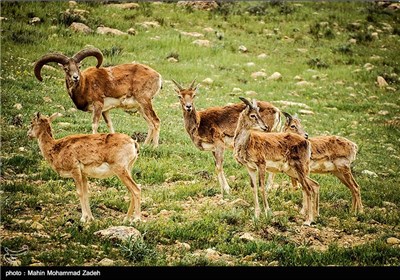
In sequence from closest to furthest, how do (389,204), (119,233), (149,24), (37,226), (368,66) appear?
(119,233) → (37,226) → (389,204) → (368,66) → (149,24)

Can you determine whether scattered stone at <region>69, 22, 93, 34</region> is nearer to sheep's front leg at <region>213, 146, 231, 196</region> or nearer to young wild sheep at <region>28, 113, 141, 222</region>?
sheep's front leg at <region>213, 146, 231, 196</region>

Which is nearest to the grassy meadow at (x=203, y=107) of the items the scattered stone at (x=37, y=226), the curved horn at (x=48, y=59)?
the scattered stone at (x=37, y=226)

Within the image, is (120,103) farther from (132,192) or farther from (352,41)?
(352,41)

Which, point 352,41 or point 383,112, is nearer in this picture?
point 383,112

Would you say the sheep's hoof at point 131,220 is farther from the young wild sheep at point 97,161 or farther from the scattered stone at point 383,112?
the scattered stone at point 383,112

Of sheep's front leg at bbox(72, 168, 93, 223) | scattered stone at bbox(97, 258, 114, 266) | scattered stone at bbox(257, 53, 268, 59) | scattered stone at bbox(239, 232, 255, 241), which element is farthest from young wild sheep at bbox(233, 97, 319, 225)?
scattered stone at bbox(257, 53, 268, 59)

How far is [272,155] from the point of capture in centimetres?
1259

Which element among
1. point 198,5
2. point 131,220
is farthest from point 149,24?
point 131,220

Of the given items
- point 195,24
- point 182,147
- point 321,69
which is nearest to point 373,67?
point 321,69

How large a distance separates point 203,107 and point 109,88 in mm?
3878

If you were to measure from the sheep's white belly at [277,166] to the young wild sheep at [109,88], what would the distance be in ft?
12.7

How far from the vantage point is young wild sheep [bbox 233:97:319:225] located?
12.5m

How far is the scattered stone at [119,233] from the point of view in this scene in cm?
1082

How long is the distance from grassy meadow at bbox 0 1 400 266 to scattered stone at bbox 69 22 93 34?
0.23 m
